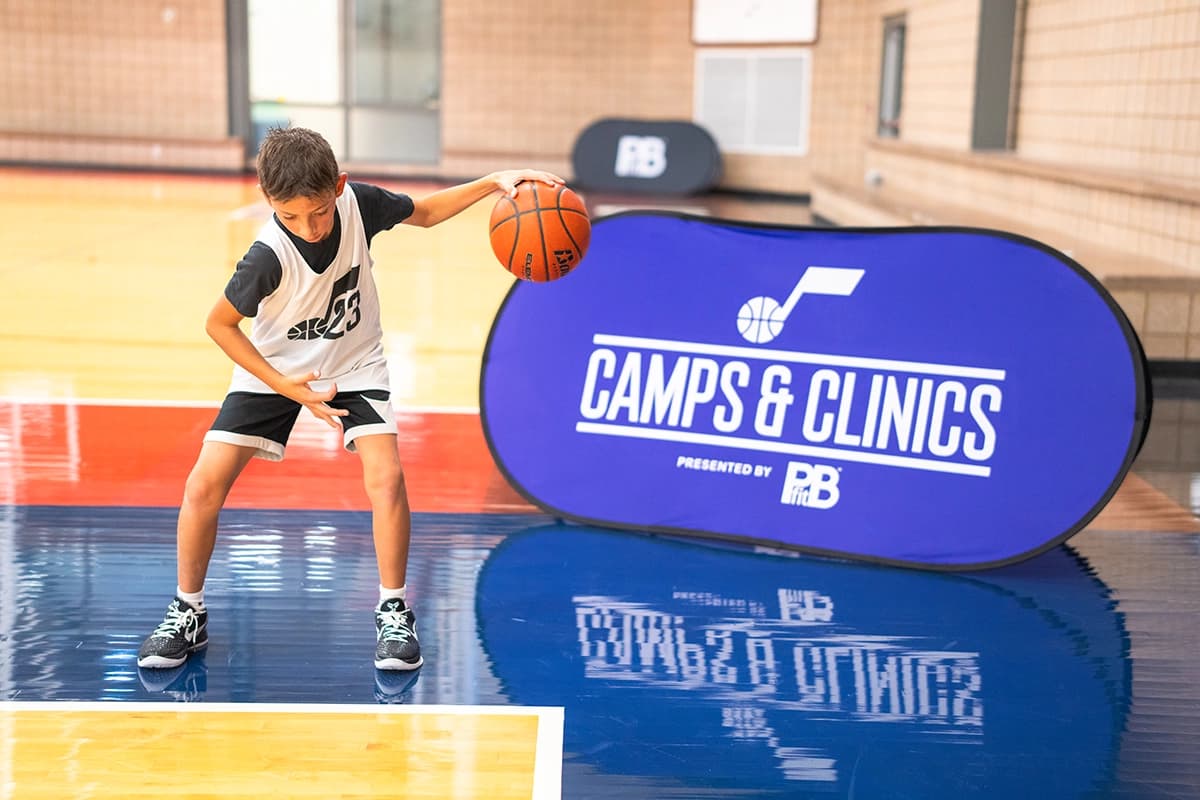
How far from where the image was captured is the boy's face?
8.86 feet

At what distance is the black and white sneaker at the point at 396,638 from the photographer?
9.70 feet

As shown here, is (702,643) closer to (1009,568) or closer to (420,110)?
(1009,568)

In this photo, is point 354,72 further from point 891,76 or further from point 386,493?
point 386,493

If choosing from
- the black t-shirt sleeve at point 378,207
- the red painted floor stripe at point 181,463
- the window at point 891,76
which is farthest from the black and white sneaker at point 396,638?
the window at point 891,76

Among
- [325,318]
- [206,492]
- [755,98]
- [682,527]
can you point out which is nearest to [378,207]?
[325,318]

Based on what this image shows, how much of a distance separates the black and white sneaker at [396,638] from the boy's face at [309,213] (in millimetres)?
910

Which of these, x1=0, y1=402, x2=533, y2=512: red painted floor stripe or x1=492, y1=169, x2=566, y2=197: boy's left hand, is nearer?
x1=492, y1=169, x2=566, y2=197: boy's left hand

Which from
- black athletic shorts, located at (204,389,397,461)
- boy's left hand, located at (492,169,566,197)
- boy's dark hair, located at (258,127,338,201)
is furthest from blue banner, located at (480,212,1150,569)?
boy's dark hair, located at (258,127,338,201)

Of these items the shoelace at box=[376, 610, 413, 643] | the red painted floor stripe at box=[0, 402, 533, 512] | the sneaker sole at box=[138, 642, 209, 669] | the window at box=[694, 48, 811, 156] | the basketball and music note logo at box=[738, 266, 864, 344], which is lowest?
the sneaker sole at box=[138, 642, 209, 669]

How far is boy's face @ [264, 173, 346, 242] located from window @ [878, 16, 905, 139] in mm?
11975

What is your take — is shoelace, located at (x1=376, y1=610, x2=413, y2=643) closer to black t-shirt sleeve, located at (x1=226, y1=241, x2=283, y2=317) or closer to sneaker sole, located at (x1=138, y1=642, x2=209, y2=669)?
sneaker sole, located at (x1=138, y1=642, x2=209, y2=669)

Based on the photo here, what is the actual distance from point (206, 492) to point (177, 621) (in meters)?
0.32

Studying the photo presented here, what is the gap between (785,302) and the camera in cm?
394

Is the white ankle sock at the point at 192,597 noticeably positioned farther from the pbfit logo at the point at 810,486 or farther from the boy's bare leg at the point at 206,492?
the pbfit logo at the point at 810,486
